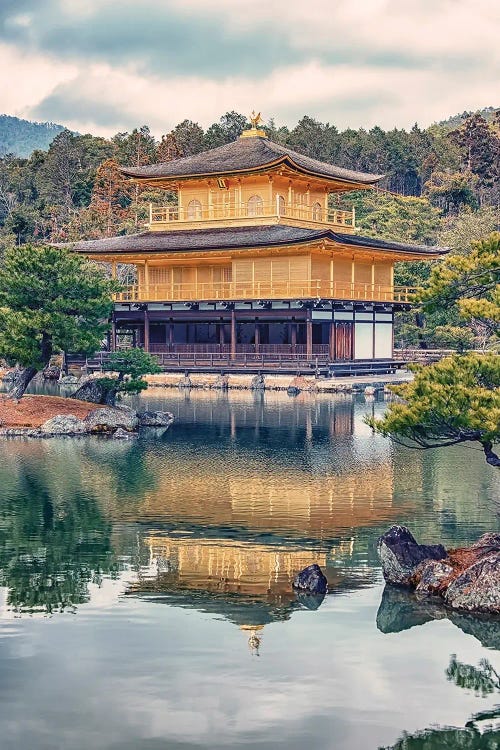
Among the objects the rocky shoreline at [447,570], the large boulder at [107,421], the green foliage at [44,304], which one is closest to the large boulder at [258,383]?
the large boulder at [107,421]

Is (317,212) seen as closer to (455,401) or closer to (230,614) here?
(455,401)

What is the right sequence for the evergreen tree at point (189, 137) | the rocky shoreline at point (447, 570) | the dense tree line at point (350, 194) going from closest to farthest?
the rocky shoreline at point (447, 570) < the dense tree line at point (350, 194) < the evergreen tree at point (189, 137)

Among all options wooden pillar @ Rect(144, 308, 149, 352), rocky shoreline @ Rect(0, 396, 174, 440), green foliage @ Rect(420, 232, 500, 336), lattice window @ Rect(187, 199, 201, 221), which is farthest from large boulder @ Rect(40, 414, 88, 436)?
lattice window @ Rect(187, 199, 201, 221)

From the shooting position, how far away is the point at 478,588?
1633cm

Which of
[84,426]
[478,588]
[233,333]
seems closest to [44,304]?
[84,426]

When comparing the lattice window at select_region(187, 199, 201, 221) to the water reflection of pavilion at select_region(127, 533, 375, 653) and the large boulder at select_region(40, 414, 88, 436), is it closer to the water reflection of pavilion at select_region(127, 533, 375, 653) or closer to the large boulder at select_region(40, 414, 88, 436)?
the large boulder at select_region(40, 414, 88, 436)

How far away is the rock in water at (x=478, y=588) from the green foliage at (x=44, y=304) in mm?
21466

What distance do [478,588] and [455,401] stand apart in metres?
2.84

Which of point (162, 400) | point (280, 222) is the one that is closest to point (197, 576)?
point (162, 400)

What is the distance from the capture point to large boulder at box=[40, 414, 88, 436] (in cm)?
3572

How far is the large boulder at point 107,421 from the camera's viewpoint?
118 ft

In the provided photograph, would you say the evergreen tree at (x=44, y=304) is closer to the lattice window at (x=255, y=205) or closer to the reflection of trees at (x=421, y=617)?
the reflection of trees at (x=421, y=617)

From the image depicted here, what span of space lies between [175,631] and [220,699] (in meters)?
2.42

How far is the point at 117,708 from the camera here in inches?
502
